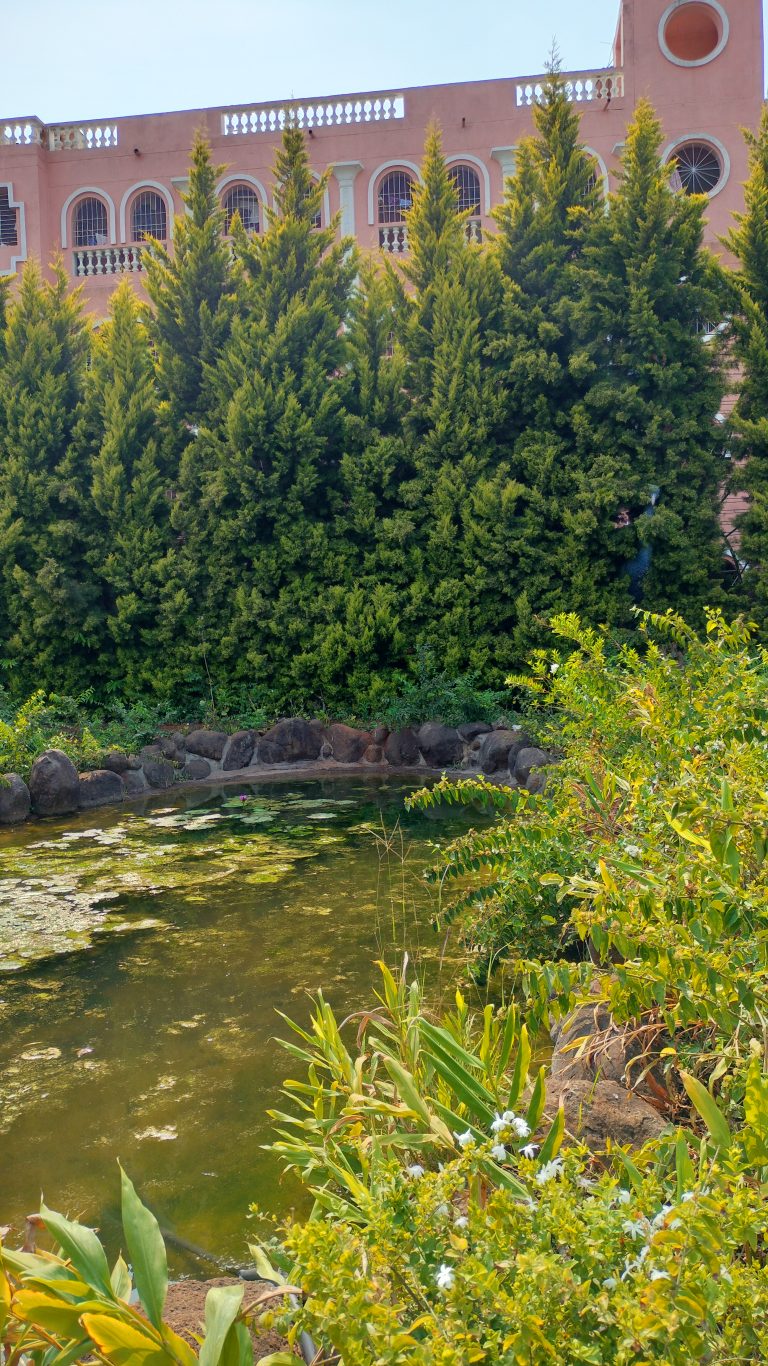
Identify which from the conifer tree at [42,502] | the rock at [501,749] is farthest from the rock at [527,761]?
the conifer tree at [42,502]

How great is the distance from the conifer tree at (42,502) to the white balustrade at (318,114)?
36.8 ft

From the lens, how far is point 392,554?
11.5 metres

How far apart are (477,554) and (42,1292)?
32.7ft

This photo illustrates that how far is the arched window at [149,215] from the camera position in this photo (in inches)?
886

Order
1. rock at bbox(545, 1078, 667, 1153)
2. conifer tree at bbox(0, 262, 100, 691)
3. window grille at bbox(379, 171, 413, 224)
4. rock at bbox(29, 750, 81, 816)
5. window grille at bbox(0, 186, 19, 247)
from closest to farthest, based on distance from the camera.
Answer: rock at bbox(545, 1078, 667, 1153), rock at bbox(29, 750, 81, 816), conifer tree at bbox(0, 262, 100, 691), window grille at bbox(379, 171, 413, 224), window grille at bbox(0, 186, 19, 247)

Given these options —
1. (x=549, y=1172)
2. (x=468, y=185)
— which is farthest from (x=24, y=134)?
(x=549, y=1172)

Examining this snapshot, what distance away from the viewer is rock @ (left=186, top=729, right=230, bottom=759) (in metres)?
10.9

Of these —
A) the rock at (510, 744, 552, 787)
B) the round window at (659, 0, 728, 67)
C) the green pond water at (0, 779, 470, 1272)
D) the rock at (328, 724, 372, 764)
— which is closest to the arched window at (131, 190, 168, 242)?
the round window at (659, 0, 728, 67)

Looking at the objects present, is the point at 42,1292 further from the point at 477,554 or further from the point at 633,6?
the point at 633,6

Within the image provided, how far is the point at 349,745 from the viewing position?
1106cm

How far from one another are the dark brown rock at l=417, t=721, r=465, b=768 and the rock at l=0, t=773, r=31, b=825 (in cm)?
393

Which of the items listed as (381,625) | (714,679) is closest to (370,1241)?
(714,679)

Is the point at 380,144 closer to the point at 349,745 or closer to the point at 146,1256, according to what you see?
the point at 349,745

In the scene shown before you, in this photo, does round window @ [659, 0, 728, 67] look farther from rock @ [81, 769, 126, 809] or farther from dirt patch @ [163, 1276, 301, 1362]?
dirt patch @ [163, 1276, 301, 1362]
